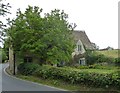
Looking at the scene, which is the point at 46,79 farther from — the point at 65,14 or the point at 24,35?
the point at 65,14

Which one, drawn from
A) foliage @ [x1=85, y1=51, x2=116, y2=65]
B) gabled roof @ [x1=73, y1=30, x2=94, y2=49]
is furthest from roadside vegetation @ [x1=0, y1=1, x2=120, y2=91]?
gabled roof @ [x1=73, y1=30, x2=94, y2=49]

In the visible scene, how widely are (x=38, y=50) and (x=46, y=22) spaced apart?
3745mm

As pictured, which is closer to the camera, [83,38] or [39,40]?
[39,40]

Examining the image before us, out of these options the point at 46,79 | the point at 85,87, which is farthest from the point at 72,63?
the point at 85,87

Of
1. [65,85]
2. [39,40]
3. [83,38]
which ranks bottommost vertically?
[65,85]

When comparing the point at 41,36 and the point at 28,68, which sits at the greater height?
the point at 41,36

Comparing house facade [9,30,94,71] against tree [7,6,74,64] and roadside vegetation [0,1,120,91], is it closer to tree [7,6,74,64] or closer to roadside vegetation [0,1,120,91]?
roadside vegetation [0,1,120,91]

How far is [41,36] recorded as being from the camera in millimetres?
35969

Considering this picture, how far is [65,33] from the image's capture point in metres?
38.7

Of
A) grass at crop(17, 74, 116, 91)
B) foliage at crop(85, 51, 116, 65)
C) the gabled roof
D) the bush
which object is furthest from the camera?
the gabled roof

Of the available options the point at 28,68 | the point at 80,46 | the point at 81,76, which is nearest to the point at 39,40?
the point at 28,68

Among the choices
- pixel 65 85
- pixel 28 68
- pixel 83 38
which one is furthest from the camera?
pixel 83 38

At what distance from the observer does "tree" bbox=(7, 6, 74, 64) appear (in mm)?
35344

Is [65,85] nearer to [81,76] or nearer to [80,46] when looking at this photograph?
[81,76]
